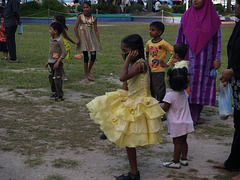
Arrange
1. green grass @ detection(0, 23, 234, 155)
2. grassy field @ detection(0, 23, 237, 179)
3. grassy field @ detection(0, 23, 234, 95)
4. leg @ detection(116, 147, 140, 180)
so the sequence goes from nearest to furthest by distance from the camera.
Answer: leg @ detection(116, 147, 140, 180) < grassy field @ detection(0, 23, 237, 179) < green grass @ detection(0, 23, 234, 155) < grassy field @ detection(0, 23, 234, 95)

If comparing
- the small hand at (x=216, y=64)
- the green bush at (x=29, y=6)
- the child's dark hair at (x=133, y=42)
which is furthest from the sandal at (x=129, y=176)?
the green bush at (x=29, y=6)

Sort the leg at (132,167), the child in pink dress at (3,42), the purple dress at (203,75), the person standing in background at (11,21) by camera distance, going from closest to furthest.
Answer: the leg at (132,167), the purple dress at (203,75), the person standing in background at (11,21), the child in pink dress at (3,42)

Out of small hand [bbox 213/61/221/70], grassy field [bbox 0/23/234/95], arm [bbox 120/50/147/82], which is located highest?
arm [bbox 120/50/147/82]

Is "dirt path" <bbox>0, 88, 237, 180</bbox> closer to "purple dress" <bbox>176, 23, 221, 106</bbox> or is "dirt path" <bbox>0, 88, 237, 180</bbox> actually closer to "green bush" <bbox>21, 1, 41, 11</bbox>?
"purple dress" <bbox>176, 23, 221, 106</bbox>

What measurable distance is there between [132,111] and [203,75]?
2339 mm

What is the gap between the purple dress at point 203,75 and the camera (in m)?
5.48

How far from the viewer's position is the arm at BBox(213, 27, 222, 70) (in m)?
5.33

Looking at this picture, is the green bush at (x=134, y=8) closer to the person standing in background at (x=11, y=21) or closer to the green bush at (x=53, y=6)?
the green bush at (x=53, y=6)

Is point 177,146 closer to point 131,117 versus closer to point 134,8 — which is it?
point 131,117

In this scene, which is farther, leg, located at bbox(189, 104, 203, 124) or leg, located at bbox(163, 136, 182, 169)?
leg, located at bbox(189, 104, 203, 124)

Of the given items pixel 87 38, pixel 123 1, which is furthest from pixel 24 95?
pixel 123 1

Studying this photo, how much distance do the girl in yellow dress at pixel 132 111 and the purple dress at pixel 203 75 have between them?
6.47 feet

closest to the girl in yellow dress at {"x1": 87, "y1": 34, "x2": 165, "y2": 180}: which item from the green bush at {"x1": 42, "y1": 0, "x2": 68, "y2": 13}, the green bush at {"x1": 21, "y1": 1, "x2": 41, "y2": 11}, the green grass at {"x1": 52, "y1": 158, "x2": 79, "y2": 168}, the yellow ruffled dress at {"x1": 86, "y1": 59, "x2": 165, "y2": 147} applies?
the yellow ruffled dress at {"x1": 86, "y1": 59, "x2": 165, "y2": 147}

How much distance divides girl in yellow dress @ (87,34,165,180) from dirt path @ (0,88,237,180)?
357 millimetres
